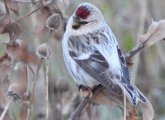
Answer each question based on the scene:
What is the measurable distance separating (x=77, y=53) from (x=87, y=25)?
0.76 ft

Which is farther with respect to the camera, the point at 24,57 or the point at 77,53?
the point at 77,53

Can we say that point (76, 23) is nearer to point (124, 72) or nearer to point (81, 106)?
point (124, 72)

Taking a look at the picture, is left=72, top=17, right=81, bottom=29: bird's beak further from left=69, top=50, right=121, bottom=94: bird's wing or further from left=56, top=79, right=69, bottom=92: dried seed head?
left=56, top=79, right=69, bottom=92: dried seed head

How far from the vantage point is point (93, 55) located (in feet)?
9.83

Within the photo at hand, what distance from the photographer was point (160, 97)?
4.75 metres

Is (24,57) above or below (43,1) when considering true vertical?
below

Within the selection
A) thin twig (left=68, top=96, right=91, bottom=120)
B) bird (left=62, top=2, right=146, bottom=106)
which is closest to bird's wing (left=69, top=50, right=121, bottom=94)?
bird (left=62, top=2, right=146, bottom=106)

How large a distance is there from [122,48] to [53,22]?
1.86m

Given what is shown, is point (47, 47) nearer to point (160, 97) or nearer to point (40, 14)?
point (40, 14)

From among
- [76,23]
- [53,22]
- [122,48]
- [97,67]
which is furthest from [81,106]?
[122,48]

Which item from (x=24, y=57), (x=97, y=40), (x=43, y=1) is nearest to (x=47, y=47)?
(x=24, y=57)

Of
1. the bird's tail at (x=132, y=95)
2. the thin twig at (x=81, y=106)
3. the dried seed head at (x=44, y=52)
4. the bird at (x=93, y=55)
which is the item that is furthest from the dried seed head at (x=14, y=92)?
the bird's tail at (x=132, y=95)

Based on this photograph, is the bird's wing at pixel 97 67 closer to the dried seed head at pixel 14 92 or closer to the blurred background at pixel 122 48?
the blurred background at pixel 122 48

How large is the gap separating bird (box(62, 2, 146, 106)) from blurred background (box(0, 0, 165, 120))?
9cm
